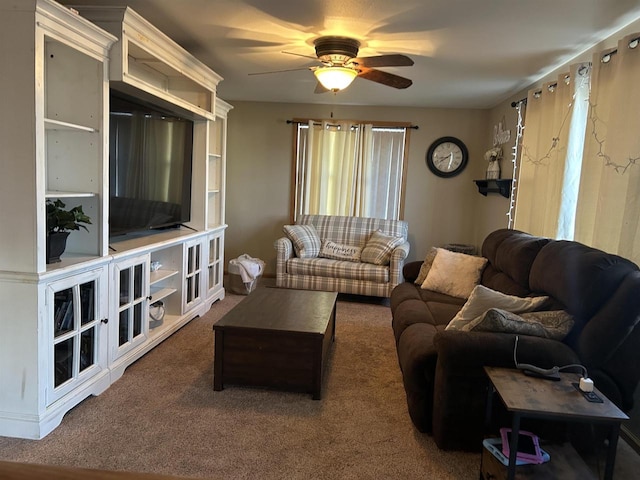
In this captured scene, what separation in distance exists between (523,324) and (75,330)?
2.26 meters

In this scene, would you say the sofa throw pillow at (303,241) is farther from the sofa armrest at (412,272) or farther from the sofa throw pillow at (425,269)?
the sofa throw pillow at (425,269)

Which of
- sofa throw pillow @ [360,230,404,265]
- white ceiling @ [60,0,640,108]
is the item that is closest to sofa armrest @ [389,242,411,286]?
sofa throw pillow @ [360,230,404,265]

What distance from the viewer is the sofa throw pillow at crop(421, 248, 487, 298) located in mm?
3768

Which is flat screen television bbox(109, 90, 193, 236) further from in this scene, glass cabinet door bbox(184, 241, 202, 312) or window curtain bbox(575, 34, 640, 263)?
window curtain bbox(575, 34, 640, 263)

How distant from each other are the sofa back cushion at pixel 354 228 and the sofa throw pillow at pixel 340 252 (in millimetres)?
188

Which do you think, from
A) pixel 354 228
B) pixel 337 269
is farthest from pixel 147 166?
pixel 354 228

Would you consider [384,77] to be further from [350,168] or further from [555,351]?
[350,168]

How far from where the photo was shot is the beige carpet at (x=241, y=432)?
2.08m

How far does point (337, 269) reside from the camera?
504 cm

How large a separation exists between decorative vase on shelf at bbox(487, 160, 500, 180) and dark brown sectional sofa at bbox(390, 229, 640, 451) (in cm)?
258

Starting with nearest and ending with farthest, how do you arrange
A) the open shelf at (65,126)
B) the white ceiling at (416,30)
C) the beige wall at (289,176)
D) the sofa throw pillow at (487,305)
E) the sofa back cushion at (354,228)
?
the open shelf at (65,126) < the sofa throw pillow at (487,305) < the white ceiling at (416,30) < the sofa back cushion at (354,228) < the beige wall at (289,176)

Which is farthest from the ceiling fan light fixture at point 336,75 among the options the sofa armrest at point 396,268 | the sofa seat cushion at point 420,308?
the sofa armrest at point 396,268

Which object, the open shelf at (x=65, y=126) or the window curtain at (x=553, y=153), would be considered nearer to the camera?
the open shelf at (x=65, y=126)

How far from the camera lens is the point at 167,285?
12.6ft
